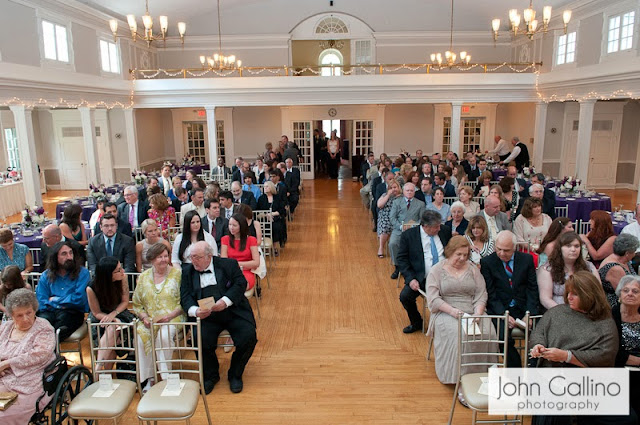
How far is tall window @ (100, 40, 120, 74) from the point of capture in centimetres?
1526

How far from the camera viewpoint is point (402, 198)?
25.8 ft

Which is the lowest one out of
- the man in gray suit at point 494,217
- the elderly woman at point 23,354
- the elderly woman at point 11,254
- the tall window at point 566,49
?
the elderly woman at point 23,354

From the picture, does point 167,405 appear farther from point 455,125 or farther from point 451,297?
point 455,125

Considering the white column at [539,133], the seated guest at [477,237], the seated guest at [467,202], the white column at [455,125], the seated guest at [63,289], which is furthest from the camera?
the white column at [455,125]

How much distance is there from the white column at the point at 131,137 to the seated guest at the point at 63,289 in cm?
1273

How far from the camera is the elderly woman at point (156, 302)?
459cm

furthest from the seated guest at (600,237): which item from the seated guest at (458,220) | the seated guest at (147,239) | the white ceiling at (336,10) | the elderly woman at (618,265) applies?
the white ceiling at (336,10)

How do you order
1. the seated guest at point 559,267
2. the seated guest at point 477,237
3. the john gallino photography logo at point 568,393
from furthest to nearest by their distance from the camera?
1. the seated guest at point 477,237
2. the seated guest at point 559,267
3. the john gallino photography logo at point 568,393

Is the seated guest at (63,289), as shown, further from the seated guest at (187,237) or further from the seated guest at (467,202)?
the seated guest at (467,202)

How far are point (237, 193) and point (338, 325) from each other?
3425 mm

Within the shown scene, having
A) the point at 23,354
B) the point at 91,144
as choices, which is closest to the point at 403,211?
the point at 23,354

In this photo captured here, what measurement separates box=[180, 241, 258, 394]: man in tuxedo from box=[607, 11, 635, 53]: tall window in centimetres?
1183

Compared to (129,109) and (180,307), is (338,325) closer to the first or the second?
(180,307)

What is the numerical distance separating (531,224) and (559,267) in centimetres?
197
